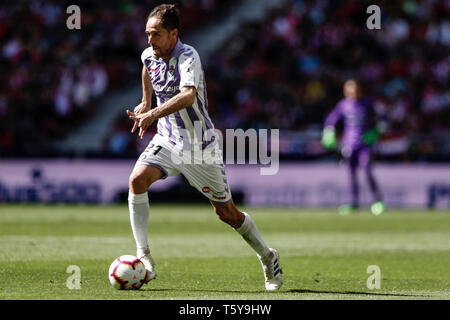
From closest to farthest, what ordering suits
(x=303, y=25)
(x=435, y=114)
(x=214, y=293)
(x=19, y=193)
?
1. (x=214, y=293)
2. (x=19, y=193)
3. (x=435, y=114)
4. (x=303, y=25)

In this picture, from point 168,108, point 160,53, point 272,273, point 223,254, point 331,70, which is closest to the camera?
point 168,108

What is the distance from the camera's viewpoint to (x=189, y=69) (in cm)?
738

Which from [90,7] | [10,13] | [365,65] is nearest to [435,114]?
[365,65]

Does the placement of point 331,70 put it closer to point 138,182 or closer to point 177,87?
point 177,87

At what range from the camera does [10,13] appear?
24.9m

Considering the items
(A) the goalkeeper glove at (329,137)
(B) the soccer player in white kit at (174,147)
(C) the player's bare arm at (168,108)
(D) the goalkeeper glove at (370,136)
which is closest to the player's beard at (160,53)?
(B) the soccer player in white kit at (174,147)

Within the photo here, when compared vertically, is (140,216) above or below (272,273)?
above

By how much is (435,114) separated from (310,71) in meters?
3.69

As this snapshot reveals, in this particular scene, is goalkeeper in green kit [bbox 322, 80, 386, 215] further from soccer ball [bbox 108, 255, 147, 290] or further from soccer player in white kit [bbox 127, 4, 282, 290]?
soccer ball [bbox 108, 255, 147, 290]

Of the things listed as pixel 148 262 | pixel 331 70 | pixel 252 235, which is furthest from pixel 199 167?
pixel 331 70

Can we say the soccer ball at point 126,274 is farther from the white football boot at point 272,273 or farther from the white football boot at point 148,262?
the white football boot at point 272,273

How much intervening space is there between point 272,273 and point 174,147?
1.37 metres

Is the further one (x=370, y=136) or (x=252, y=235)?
(x=370, y=136)
